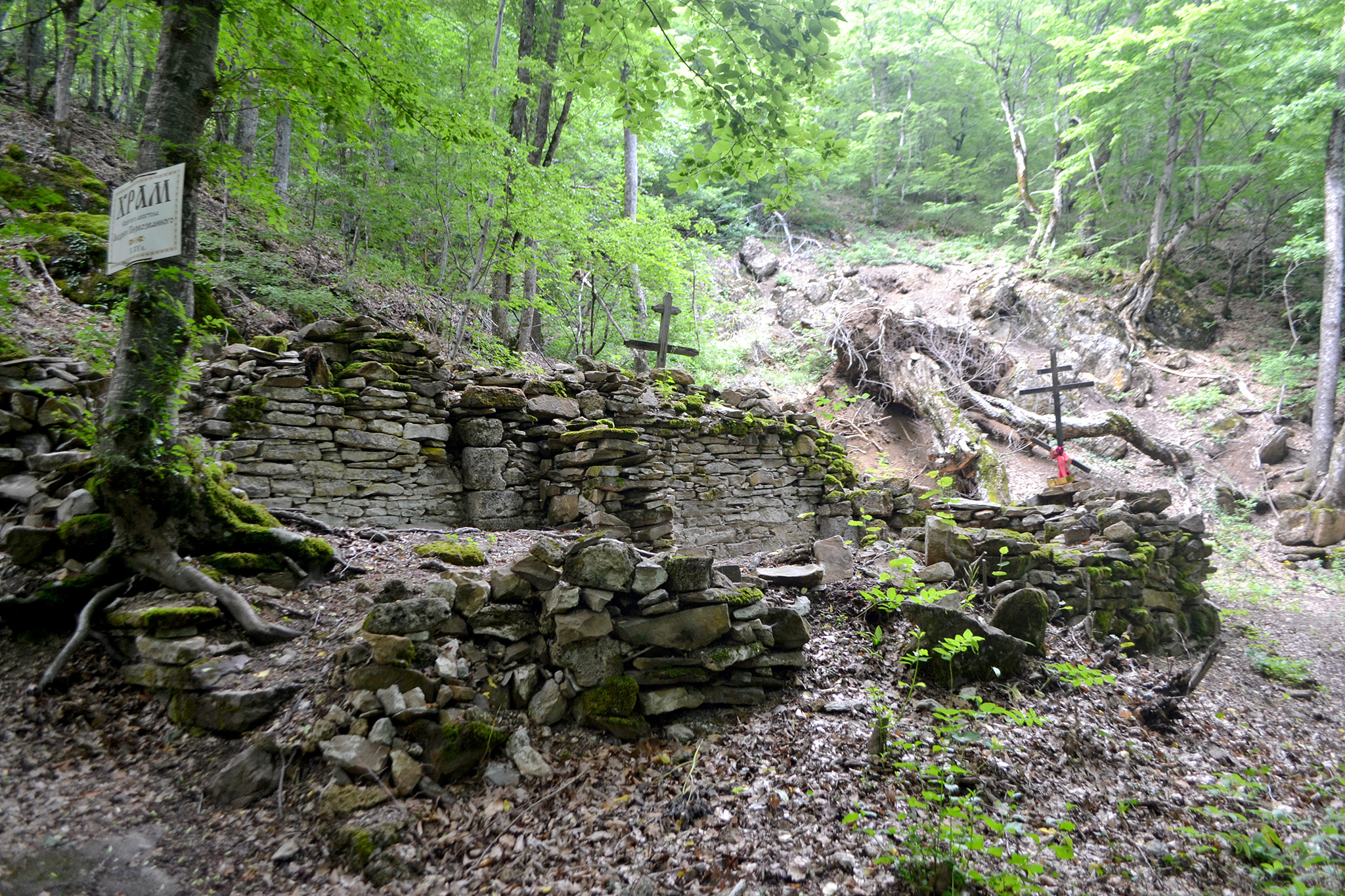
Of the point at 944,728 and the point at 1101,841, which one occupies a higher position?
the point at 944,728

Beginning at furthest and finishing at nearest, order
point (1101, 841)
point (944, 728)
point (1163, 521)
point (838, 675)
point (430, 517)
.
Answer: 1. point (1163, 521)
2. point (430, 517)
3. point (838, 675)
4. point (944, 728)
5. point (1101, 841)

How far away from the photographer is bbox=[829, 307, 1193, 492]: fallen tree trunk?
503 inches

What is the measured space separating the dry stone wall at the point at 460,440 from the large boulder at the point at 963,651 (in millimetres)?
2716

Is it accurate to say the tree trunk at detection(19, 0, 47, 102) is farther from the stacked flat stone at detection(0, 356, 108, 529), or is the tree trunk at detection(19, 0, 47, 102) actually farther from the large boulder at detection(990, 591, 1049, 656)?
Result: the large boulder at detection(990, 591, 1049, 656)

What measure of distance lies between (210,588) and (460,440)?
8.41 ft

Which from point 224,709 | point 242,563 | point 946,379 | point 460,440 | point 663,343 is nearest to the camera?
point 224,709

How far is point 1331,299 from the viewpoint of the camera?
11844mm

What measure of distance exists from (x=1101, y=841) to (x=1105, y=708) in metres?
1.56

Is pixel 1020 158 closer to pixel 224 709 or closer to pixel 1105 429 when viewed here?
pixel 1105 429

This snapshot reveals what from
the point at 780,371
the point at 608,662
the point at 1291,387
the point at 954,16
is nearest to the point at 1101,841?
the point at 608,662

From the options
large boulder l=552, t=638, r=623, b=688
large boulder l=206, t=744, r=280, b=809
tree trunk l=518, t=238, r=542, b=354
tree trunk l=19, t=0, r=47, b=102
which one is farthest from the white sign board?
tree trunk l=19, t=0, r=47, b=102

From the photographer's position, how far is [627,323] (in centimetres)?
1172

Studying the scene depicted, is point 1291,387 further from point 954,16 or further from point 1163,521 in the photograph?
point 954,16

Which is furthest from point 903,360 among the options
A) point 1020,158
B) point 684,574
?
point 684,574
